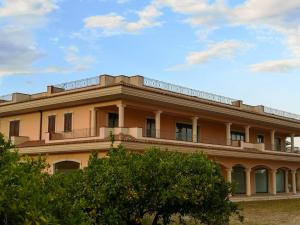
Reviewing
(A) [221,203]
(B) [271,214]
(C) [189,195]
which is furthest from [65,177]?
(B) [271,214]

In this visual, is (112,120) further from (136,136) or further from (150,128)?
(136,136)

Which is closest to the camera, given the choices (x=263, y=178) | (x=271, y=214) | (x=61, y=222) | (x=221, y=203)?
(x=61, y=222)

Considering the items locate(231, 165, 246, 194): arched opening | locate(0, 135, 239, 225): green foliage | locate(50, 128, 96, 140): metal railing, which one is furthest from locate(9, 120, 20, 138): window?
locate(0, 135, 239, 225): green foliage

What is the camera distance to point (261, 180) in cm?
4003

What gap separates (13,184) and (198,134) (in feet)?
95.9

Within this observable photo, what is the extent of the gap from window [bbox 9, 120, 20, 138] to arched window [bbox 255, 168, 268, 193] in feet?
63.7

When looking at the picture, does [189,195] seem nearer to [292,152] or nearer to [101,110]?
[101,110]

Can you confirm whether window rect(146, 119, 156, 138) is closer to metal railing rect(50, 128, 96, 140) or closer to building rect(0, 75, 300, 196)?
building rect(0, 75, 300, 196)

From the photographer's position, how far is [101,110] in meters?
28.0

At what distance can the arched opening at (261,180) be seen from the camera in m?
39.4

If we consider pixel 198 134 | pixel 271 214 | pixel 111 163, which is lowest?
pixel 271 214

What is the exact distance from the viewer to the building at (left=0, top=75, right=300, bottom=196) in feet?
85.2

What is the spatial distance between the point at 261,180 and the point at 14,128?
67.5 ft

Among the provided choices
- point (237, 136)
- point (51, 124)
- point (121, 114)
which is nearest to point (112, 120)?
point (121, 114)
